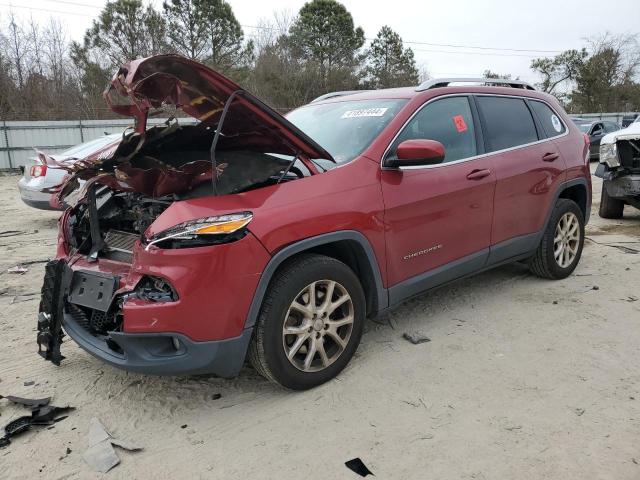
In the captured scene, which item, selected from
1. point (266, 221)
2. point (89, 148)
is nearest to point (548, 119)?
point (266, 221)

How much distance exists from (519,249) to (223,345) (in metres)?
2.87

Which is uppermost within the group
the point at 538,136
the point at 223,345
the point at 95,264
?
the point at 538,136

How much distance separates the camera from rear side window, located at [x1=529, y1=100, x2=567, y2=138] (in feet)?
15.5

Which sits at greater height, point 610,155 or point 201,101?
point 201,101

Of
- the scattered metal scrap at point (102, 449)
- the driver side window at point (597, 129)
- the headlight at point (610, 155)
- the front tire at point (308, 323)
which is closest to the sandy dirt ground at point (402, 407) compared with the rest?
the scattered metal scrap at point (102, 449)

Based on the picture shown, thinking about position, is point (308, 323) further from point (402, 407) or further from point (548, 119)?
point (548, 119)

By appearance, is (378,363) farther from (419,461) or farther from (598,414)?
(598,414)

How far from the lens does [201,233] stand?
102 inches

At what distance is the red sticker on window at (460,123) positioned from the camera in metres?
3.92

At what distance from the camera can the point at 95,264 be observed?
10.3 feet

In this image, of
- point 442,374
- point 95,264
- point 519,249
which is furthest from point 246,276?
point 519,249

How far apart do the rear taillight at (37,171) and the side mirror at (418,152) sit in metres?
6.58

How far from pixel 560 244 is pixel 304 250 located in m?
3.03

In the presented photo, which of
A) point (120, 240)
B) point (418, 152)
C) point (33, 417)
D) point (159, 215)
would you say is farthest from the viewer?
point (120, 240)
